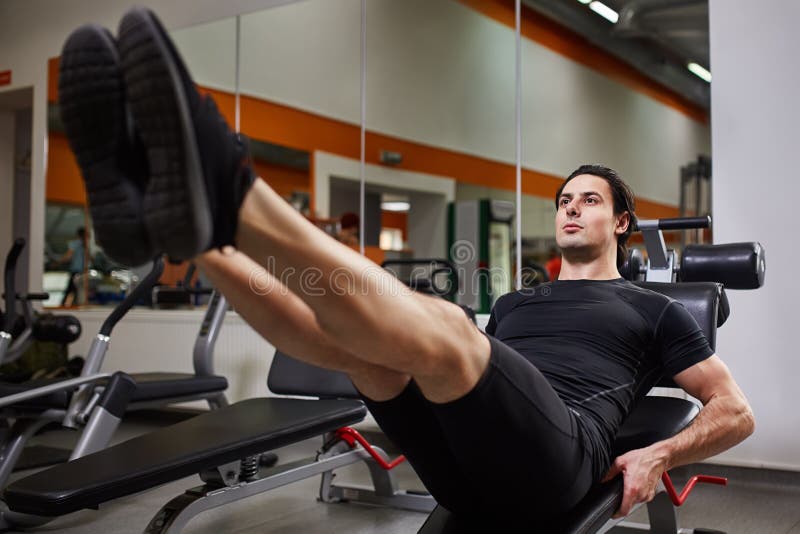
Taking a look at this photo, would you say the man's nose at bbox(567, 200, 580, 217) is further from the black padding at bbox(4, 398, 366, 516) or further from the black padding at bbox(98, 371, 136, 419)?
the black padding at bbox(98, 371, 136, 419)

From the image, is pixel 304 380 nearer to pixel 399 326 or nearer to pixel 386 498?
pixel 386 498

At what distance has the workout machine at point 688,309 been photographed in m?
1.45

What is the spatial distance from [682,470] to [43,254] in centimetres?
464

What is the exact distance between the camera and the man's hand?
1.51 meters

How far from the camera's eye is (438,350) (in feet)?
3.56

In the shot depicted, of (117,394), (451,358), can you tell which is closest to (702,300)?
(451,358)

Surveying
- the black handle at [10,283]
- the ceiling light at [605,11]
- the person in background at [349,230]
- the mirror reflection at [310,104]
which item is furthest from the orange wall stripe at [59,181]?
the ceiling light at [605,11]

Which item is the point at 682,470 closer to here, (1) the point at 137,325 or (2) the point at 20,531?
(2) the point at 20,531

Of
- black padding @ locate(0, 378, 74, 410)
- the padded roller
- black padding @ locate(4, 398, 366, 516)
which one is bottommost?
black padding @ locate(0, 378, 74, 410)

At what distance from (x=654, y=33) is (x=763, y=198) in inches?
40.1

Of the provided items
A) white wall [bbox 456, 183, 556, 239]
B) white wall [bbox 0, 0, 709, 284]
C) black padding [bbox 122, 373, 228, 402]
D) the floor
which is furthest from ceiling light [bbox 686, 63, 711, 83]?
black padding [bbox 122, 373, 228, 402]

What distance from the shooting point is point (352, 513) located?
2701 mm

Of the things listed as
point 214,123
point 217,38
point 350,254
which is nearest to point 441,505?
point 350,254

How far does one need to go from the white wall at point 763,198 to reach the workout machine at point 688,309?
100cm
